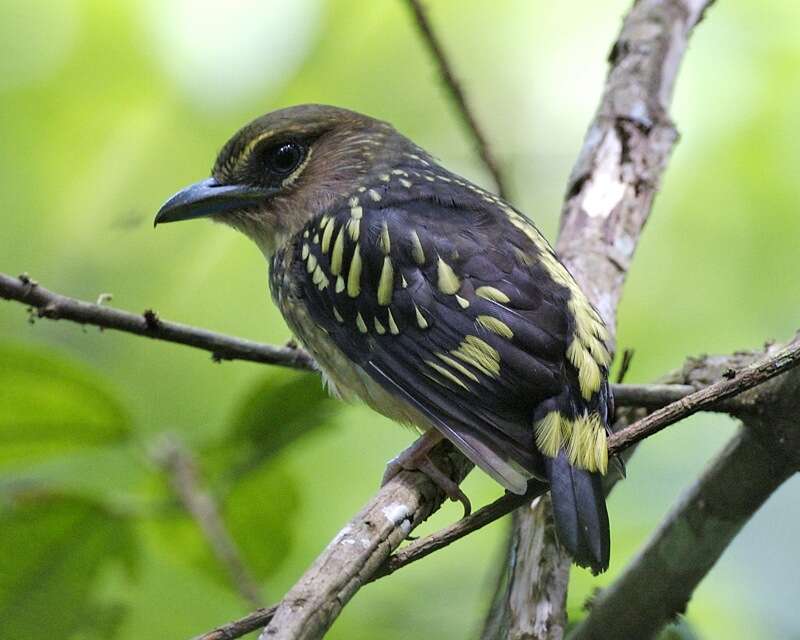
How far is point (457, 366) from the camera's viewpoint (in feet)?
9.52

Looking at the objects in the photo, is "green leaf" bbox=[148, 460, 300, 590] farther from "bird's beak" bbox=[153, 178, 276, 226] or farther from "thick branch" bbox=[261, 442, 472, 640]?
"bird's beak" bbox=[153, 178, 276, 226]

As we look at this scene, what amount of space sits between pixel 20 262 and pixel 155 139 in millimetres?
1133

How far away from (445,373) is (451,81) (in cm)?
157

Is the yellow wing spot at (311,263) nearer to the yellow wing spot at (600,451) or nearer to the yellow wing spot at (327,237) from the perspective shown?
the yellow wing spot at (327,237)

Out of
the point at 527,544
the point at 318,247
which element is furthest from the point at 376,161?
the point at 527,544

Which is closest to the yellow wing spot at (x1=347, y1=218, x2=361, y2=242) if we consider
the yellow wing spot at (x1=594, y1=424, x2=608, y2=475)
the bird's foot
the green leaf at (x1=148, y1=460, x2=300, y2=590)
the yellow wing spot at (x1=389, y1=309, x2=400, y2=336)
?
the yellow wing spot at (x1=389, y1=309, x2=400, y2=336)

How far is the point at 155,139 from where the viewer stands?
6.82m

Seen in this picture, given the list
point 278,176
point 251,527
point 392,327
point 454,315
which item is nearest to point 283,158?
point 278,176

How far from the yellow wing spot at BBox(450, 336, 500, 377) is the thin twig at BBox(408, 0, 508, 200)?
4.61 ft

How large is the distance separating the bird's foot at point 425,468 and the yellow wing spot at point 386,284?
41cm

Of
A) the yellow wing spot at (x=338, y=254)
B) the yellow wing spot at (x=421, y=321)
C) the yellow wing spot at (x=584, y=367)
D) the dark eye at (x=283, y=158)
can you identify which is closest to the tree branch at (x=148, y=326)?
the yellow wing spot at (x=584, y=367)

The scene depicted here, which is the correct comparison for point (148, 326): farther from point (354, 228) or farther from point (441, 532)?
point (441, 532)

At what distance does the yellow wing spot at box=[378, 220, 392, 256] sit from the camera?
3190mm

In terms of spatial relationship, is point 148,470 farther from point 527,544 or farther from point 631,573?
point 631,573
